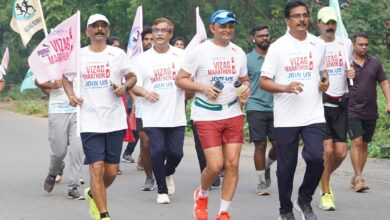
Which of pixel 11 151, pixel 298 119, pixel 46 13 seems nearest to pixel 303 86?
pixel 298 119

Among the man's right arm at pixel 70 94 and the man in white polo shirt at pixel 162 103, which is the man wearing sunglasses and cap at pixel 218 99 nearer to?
the man's right arm at pixel 70 94

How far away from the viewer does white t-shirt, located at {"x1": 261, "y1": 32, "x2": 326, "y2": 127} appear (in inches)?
294

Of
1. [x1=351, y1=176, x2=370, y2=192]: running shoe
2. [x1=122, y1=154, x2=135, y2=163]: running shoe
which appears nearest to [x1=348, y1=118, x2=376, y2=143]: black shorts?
[x1=351, y1=176, x2=370, y2=192]: running shoe

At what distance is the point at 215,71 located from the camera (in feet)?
25.5

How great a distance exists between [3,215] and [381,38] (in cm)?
1215

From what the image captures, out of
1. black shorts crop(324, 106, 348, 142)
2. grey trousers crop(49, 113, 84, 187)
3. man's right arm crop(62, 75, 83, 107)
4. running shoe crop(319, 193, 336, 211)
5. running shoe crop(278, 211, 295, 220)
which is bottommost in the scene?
running shoe crop(319, 193, 336, 211)

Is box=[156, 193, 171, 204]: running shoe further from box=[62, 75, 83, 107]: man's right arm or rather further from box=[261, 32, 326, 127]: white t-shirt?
box=[261, 32, 326, 127]: white t-shirt

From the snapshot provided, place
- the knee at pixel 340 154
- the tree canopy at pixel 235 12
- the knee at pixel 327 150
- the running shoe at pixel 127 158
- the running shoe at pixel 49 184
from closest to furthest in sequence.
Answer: the knee at pixel 327 150 → the knee at pixel 340 154 → the running shoe at pixel 49 184 → the running shoe at pixel 127 158 → the tree canopy at pixel 235 12

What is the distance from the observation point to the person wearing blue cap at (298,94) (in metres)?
7.46

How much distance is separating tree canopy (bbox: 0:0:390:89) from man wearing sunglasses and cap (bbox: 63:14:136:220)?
1031cm

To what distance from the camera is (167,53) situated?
31.0ft

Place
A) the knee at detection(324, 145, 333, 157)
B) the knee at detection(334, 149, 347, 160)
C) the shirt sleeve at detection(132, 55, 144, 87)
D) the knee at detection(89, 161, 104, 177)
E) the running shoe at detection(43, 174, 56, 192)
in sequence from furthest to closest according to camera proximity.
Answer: the running shoe at detection(43, 174, 56, 192) < the shirt sleeve at detection(132, 55, 144, 87) < the knee at detection(334, 149, 347, 160) < the knee at detection(324, 145, 333, 157) < the knee at detection(89, 161, 104, 177)

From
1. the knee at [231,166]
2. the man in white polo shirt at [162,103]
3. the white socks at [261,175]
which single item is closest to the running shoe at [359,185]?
the white socks at [261,175]

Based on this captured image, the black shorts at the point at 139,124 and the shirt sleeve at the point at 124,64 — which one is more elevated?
the shirt sleeve at the point at 124,64
